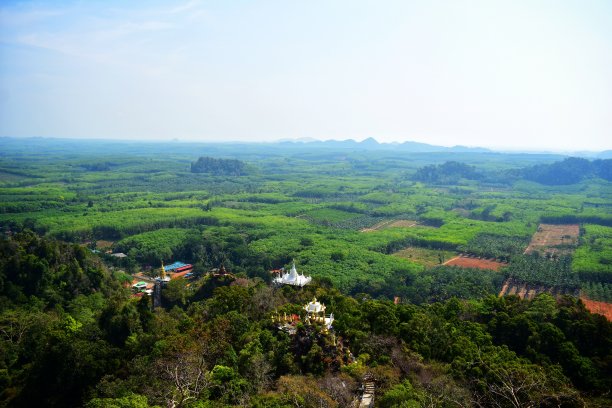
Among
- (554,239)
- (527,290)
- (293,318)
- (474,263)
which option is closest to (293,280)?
(293,318)

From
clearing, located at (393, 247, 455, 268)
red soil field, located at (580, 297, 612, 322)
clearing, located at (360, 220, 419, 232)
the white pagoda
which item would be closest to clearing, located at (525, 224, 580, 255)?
clearing, located at (393, 247, 455, 268)

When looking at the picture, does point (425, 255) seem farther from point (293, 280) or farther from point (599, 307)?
point (293, 280)

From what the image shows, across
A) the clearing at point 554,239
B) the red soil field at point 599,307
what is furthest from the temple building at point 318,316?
the clearing at point 554,239

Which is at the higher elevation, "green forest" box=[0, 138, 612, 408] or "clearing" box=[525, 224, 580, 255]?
"green forest" box=[0, 138, 612, 408]

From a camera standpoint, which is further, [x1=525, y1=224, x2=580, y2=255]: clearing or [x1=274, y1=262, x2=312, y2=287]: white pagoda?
[x1=525, y1=224, x2=580, y2=255]: clearing

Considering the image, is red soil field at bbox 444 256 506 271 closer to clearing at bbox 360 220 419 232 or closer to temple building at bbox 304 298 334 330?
→ clearing at bbox 360 220 419 232

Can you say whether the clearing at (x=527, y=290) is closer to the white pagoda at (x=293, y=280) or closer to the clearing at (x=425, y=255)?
the clearing at (x=425, y=255)
